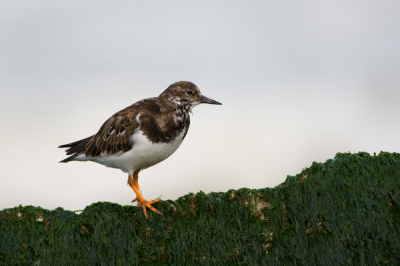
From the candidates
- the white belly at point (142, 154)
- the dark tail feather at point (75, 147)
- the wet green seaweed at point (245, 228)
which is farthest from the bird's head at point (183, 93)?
the dark tail feather at point (75, 147)

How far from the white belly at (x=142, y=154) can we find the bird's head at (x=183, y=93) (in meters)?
0.62

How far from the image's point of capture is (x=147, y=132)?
773 centimetres

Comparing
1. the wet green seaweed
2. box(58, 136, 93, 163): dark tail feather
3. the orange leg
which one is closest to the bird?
the orange leg

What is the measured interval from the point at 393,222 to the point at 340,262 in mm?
1091

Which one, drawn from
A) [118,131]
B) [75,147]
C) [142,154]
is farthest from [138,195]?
[75,147]

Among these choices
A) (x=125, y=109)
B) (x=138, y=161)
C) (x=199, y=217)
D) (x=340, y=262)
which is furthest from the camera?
(x=125, y=109)

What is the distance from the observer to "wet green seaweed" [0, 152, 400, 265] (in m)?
6.67

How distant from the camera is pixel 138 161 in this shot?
7898 mm

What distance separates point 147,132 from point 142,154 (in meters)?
0.43

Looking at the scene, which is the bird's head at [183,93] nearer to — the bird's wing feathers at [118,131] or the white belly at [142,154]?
the bird's wing feathers at [118,131]

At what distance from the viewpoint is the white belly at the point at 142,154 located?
7715 millimetres

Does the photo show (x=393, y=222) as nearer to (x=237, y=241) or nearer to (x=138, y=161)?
(x=237, y=241)

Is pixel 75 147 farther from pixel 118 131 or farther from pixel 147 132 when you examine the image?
pixel 147 132

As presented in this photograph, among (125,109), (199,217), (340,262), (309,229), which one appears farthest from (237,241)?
(125,109)
